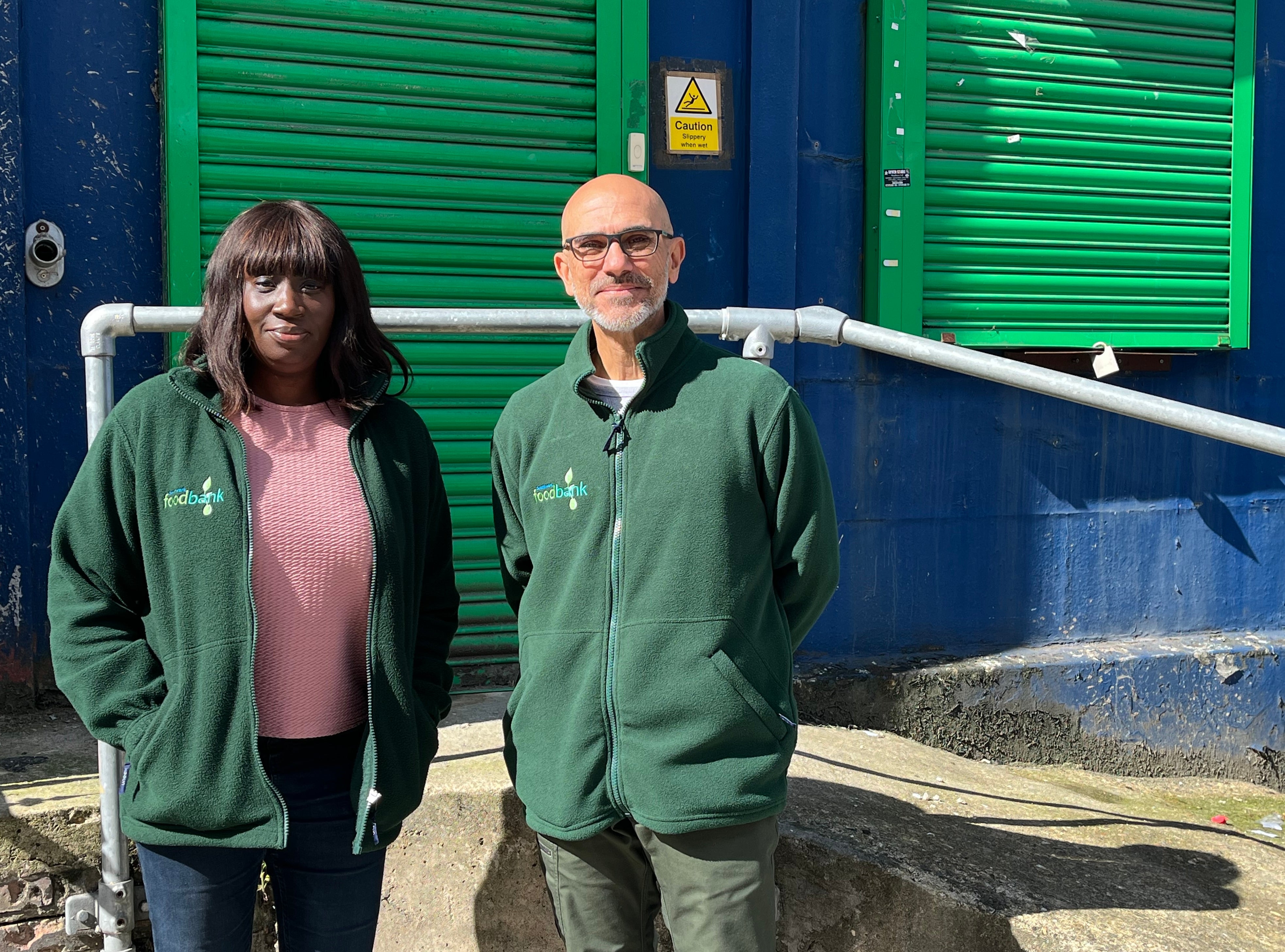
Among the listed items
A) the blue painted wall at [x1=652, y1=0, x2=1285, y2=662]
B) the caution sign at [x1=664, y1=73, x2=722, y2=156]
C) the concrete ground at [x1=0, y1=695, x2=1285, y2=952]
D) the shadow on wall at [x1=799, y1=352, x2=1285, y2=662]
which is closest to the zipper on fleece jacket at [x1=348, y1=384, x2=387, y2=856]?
the concrete ground at [x1=0, y1=695, x2=1285, y2=952]

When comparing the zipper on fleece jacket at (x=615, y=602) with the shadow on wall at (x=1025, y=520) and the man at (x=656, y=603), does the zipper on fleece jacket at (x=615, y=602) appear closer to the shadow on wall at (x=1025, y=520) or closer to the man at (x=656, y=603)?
the man at (x=656, y=603)

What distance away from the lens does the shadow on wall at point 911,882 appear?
8.52 ft

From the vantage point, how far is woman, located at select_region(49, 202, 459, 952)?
6.22 ft

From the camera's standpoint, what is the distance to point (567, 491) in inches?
82.7

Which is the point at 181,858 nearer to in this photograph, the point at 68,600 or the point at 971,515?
the point at 68,600

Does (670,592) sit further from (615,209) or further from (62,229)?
(62,229)

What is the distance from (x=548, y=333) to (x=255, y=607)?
97cm

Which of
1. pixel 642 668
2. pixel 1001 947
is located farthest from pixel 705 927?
pixel 1001 947

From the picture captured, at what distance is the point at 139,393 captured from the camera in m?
1.97

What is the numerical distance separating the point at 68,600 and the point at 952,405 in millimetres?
3431

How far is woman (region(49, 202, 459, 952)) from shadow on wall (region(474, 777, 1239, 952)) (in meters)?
0.86

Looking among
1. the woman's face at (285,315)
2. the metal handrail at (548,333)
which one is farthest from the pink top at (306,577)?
the metal handrail at (548,333)

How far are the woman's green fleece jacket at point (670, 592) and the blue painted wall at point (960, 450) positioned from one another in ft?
7.23

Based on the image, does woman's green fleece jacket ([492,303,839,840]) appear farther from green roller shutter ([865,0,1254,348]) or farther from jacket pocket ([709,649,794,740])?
green roller shutter ([865,0,1254,348])
